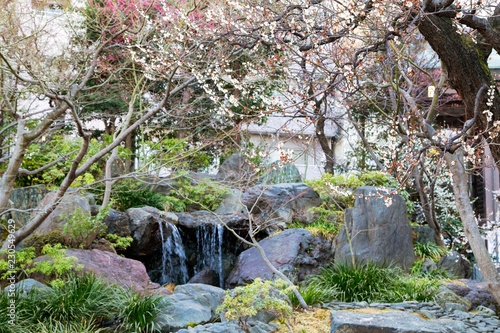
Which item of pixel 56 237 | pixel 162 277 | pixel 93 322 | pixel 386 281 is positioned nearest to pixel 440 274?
pixel 386 281

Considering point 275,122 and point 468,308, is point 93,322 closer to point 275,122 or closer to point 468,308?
point 468,308

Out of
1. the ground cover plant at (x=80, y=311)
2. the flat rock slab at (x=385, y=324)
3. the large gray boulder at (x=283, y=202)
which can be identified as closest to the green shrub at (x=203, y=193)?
the large gray boulder at (x=283, y=202)

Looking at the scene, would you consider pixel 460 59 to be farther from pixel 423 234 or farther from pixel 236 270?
pixel 423 234

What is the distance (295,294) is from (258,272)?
270 cm

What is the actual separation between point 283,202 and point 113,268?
5.30m

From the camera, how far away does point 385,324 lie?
168 inches

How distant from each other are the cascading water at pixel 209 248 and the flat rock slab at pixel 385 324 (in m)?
5.79

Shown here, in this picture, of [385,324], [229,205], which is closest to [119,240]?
[229,205]

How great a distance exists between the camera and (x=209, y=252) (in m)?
10.1

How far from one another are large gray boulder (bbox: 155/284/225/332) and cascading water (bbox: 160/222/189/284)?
3291mm

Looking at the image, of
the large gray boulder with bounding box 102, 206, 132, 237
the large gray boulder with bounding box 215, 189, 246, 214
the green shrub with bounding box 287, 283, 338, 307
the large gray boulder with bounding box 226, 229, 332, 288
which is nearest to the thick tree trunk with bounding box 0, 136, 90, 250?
the large gray boulder with bounding box 102, 206, 132, 237

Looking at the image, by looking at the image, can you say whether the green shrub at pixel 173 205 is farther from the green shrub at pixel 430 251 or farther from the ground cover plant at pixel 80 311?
the green shrub at pixel 430 251

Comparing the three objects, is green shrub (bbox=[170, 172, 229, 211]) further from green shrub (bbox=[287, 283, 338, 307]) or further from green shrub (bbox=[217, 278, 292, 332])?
green shrub (bbox=[217, 278, 292, 332])

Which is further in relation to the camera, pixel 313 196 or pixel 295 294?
pixel 313 196
